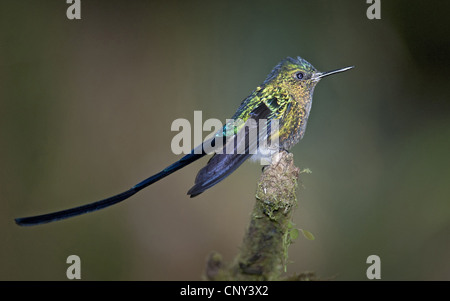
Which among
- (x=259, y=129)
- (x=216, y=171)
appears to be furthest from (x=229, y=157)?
(x=259, y=129)

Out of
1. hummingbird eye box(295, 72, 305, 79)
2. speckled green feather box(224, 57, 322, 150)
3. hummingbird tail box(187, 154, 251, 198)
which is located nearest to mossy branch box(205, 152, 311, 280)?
hummingbird tail box(187, 154, 251, 198)

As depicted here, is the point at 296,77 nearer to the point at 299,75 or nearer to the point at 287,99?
the point at 299,75

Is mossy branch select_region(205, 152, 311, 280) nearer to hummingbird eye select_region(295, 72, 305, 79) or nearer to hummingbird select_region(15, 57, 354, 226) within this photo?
hummingbird select_region(15, 57, 354, 226)

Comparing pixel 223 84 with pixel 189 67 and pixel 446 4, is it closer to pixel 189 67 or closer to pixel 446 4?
pixel 189 67

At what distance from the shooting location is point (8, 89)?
251 inches

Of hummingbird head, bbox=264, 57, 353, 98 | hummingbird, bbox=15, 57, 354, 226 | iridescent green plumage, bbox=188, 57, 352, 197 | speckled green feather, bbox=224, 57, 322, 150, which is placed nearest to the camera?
hummingbird, bbox=15, 57, 354, 226

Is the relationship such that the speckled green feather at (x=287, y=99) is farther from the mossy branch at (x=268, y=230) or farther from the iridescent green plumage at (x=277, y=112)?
the mossy branch at (x=268, y=230)

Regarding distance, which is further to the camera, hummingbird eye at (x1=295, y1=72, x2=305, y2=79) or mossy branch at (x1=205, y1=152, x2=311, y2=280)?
hummingbird eye at (x1=295, y1=72, x2=305, y2=79)

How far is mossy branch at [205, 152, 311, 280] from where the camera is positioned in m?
2.53

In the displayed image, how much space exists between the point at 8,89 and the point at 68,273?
9.75 ft

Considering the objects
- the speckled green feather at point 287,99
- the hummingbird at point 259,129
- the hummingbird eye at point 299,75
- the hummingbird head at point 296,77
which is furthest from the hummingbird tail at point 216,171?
the hummingbird eye at point 299,75

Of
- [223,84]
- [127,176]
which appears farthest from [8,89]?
[223,84]

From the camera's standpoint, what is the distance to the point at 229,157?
3068 millimetres

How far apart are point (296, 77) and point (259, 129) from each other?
78 cm
